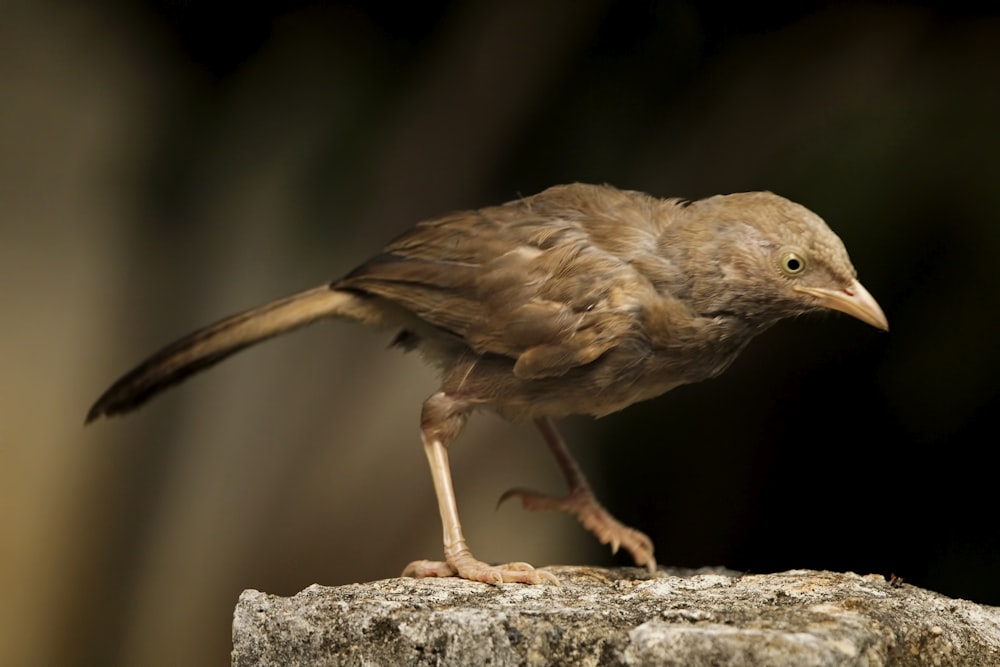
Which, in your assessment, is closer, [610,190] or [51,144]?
[610,190]

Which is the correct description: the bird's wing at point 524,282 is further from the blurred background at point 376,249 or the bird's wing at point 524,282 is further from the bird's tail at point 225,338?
the blurred background at point 376,249

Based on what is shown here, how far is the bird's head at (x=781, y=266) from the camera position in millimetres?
3451

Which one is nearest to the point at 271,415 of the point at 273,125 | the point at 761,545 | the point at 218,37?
the point at 273,125

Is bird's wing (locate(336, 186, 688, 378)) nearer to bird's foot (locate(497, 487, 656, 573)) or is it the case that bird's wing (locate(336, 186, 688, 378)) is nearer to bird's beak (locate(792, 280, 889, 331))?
bird's beak (locate(792, 280, 889, 331))

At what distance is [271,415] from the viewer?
559 centimetres

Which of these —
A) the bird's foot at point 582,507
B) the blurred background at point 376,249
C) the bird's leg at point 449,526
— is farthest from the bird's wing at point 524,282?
the blurred background at point 376,249

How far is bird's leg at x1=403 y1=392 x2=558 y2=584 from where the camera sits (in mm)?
3498

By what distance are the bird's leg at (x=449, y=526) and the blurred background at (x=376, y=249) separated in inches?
67.4

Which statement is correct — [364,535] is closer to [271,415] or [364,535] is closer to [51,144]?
[271,415]

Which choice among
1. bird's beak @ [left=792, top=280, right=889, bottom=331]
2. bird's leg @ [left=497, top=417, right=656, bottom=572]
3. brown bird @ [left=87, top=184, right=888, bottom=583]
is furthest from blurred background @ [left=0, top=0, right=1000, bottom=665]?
bird's beak @ [left=792, top=280, right=889, bottom=331]

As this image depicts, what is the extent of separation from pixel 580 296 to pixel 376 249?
7.11 ft

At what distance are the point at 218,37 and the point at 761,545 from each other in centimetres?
329

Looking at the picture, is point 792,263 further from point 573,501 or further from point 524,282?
point 573,501

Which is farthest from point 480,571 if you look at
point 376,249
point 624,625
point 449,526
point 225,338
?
point 376,249
